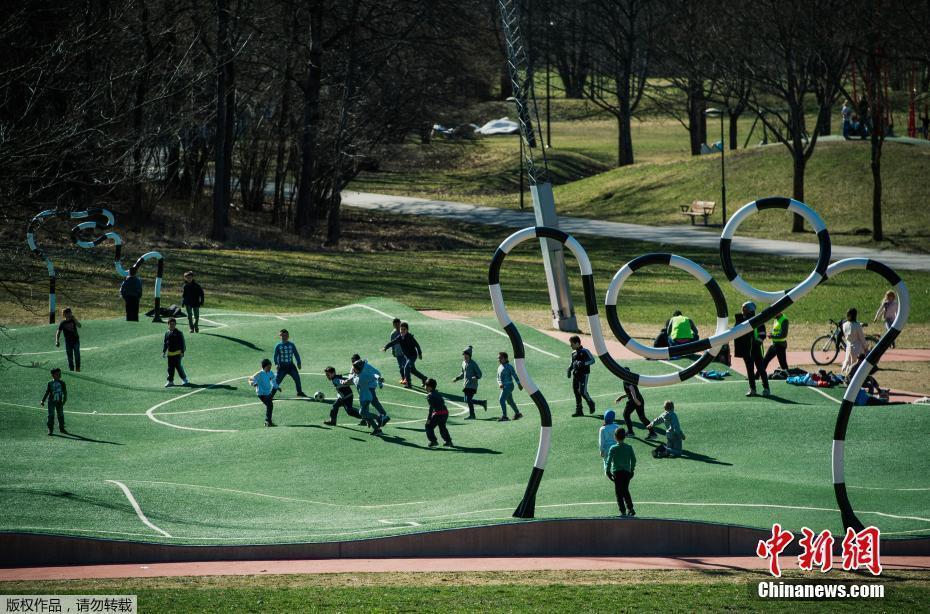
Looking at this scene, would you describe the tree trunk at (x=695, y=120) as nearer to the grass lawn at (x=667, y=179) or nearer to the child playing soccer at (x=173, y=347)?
the grass lawn at (x=667, y=179)

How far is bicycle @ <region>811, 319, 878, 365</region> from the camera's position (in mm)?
29688

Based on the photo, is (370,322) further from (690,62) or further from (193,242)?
(690,62)

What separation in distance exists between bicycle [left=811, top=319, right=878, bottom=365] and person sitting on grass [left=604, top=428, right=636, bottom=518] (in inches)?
574

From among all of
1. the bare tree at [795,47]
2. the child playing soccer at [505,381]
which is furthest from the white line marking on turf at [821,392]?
the bare tree at [795,47]

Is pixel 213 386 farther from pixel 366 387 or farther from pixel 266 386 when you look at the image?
pixel 366 387

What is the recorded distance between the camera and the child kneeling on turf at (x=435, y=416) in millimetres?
22172

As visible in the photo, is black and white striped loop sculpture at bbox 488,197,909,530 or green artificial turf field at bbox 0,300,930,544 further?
green artificial turf field at bbox 0,300,930,544

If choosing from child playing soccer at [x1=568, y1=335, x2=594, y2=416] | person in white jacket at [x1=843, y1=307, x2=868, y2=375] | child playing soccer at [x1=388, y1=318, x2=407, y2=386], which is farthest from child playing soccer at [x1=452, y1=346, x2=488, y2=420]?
person in white jacket at [x1=843, y1=307, x2=868, y2=375]

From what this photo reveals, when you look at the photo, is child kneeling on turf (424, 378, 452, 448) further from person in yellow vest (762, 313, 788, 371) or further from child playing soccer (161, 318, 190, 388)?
person in yellow vest (762, 313, 788, 371)

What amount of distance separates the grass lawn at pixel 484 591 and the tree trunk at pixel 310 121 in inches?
1614

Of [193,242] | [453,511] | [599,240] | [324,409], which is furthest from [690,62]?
[453,511]

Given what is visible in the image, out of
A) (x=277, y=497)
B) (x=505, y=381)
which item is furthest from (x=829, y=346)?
(x=277, y=497)

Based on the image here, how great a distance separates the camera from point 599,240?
5784 cm

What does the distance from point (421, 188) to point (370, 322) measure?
50.7 metres
